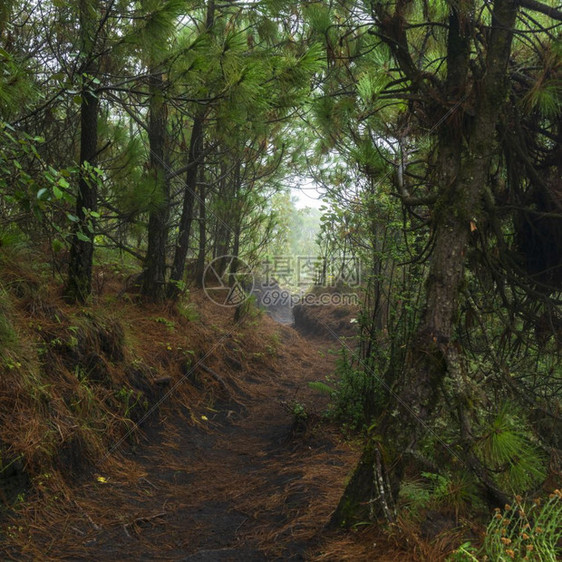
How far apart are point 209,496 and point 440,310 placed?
2.65 meters

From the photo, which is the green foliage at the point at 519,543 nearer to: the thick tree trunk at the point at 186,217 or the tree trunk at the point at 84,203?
the tree trunk at the point at 84,203

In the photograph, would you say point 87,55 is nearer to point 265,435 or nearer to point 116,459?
point 116,459

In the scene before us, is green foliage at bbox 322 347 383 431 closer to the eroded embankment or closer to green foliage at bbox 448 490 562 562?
the eroded embankment

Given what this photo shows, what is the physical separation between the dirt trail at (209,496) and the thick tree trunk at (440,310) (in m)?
0.63

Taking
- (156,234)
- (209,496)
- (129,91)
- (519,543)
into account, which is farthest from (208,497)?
(156,234)

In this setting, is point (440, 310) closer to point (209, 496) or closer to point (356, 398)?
point (209, 496)

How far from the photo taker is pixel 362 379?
5297 mm

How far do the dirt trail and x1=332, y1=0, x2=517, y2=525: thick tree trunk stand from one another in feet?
2.07

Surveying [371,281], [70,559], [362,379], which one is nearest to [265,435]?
[362,379]

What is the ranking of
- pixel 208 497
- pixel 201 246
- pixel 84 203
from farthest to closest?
pixel 201 246, pixel 84 203, pixel 208 497

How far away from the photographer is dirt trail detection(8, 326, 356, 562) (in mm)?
3051

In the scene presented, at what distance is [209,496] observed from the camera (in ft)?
13.2

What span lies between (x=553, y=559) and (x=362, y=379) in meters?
3.23

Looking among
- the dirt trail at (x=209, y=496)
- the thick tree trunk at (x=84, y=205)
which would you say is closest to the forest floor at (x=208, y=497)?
the dirt trail at (x=209, y=496)
